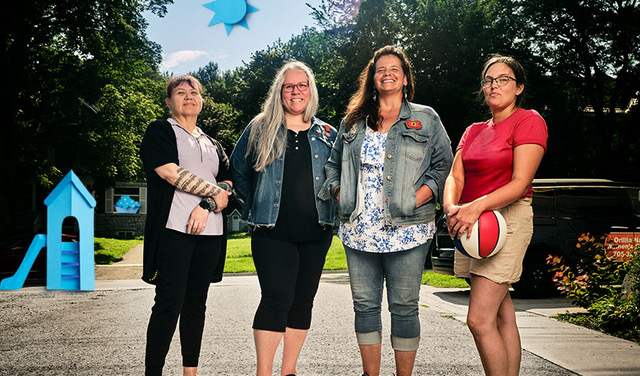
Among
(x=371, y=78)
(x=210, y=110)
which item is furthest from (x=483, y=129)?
(x=210, y=110)

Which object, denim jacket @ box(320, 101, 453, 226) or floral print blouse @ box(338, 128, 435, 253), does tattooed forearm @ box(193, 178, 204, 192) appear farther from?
floral print blouse @ box(338, 128, 435, 253)

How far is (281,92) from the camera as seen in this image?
390 centimetres

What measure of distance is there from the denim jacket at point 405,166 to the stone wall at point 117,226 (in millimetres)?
39487

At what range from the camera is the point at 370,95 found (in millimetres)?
3729

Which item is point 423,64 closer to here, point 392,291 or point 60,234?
point 60,234

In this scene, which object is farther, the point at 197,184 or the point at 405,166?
the point at 197,184

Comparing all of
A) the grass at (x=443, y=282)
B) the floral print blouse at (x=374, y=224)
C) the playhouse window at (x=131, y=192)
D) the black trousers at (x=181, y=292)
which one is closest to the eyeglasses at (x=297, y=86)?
the floral print blouse at (x=374, y=224)

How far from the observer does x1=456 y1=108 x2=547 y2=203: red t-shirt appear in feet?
10.4

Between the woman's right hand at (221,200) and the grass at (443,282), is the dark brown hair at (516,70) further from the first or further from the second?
the grass at (443,282)

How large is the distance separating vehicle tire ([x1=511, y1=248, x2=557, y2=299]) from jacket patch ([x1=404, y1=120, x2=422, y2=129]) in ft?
20.3

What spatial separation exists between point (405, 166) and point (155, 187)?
157 cm

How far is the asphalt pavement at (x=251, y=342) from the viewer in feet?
14.6

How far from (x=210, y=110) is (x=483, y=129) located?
43270mm

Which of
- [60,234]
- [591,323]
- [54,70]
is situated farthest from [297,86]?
[54,70]
